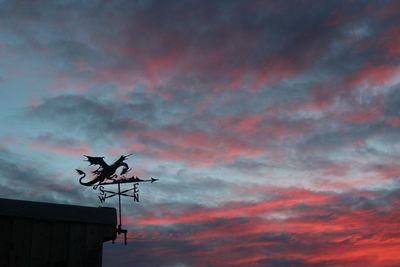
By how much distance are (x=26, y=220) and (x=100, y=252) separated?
1760 mm

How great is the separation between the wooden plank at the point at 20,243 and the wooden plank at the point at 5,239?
58 mm

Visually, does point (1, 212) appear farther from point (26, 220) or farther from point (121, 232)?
point (121, 232)

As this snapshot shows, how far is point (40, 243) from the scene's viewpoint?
9453 millimetres

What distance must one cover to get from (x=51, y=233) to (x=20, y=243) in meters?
0.67

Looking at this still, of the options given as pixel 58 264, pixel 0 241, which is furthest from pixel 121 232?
pixel 0 241

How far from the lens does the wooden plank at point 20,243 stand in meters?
9.15

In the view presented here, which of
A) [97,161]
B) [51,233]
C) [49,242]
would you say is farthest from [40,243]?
[97,161]

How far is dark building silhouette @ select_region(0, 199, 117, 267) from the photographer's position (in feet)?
30.2

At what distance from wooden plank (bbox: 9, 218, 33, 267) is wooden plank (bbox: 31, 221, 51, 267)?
10cm

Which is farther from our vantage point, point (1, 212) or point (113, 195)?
point (113, 195)

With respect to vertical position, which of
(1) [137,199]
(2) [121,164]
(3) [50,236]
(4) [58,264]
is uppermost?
(2) [121,164]

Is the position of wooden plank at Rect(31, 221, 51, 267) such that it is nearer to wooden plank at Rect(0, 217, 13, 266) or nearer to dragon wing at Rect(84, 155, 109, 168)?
wooden plank at Rect(0, 217, 13, 266)

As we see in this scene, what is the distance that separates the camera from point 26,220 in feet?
31.1

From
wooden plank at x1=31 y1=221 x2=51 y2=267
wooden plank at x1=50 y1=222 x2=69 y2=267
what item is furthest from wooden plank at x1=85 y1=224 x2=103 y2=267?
wooden plank at x1=31 y1=221 x2=51 y2=267
